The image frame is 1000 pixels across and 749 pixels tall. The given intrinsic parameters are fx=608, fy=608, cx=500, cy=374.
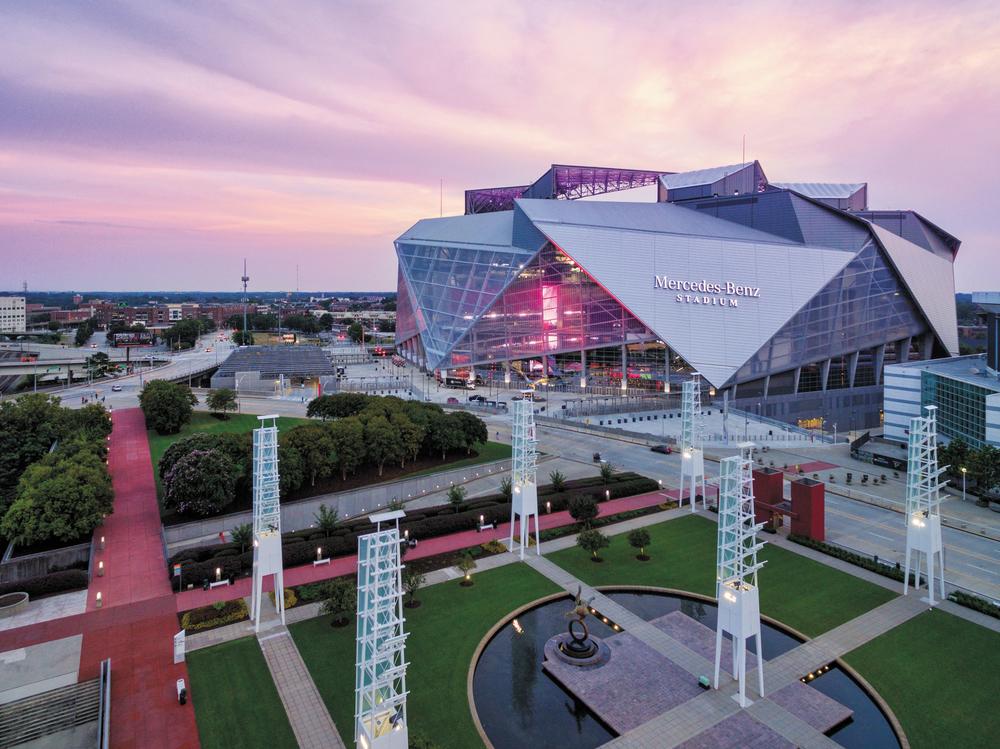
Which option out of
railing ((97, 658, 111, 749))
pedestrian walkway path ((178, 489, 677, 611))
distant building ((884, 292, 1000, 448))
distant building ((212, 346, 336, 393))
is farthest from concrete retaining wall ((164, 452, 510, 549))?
distant building ((212, 346, 336, 393))

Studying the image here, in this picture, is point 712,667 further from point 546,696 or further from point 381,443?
point 381,443

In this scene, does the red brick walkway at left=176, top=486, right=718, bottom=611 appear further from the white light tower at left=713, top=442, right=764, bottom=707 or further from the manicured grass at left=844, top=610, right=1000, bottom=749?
the manicured grass at left=844, top=610, right=1000, bottom=749

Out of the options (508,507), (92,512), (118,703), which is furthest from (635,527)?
(92,512)

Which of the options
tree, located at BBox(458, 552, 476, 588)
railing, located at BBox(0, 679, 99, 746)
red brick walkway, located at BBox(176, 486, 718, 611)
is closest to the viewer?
railing, located at BBox(0, 679, 99, 746)

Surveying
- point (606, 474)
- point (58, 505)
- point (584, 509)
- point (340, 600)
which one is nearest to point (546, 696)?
point (340, 600)

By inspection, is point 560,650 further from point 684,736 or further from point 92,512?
point 92,512

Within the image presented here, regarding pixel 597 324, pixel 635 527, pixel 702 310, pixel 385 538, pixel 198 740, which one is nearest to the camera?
pixel 385 538

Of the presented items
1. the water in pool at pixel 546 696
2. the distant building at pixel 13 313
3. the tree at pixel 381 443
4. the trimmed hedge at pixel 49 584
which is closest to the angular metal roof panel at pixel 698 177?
the tree at pixel 381 443
